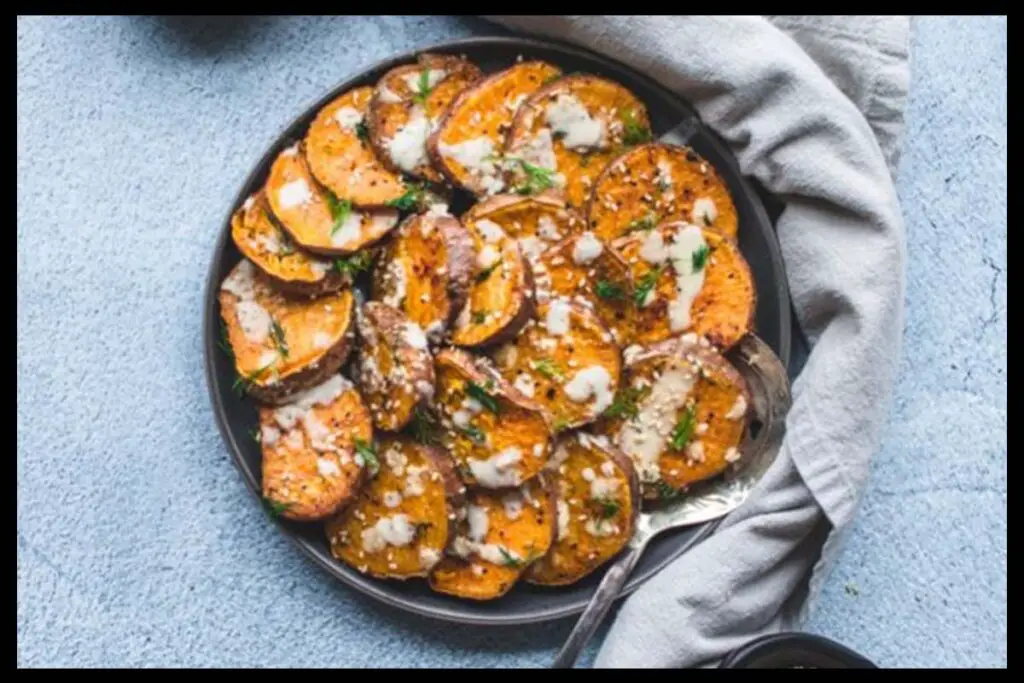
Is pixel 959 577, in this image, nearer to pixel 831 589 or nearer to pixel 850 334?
pixel 831 589

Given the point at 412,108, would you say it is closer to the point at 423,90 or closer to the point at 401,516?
the point at 423,90

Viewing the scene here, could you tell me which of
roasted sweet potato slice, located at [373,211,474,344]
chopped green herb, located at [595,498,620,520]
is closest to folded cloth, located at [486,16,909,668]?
chopped green herb, located at [595,498,620,520]

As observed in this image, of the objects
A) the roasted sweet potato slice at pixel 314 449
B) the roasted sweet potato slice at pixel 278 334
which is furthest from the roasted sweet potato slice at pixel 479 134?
the roasted sweet potato slice at pixel 314 449

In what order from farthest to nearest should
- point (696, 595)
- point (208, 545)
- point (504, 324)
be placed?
point (208, 545), point (696, 595), point (504, 324)

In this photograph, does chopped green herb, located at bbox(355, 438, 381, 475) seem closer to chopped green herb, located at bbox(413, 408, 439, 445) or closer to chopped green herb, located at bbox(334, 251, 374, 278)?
chopped green herb, located at bbox(413, 408, 439, 445)
